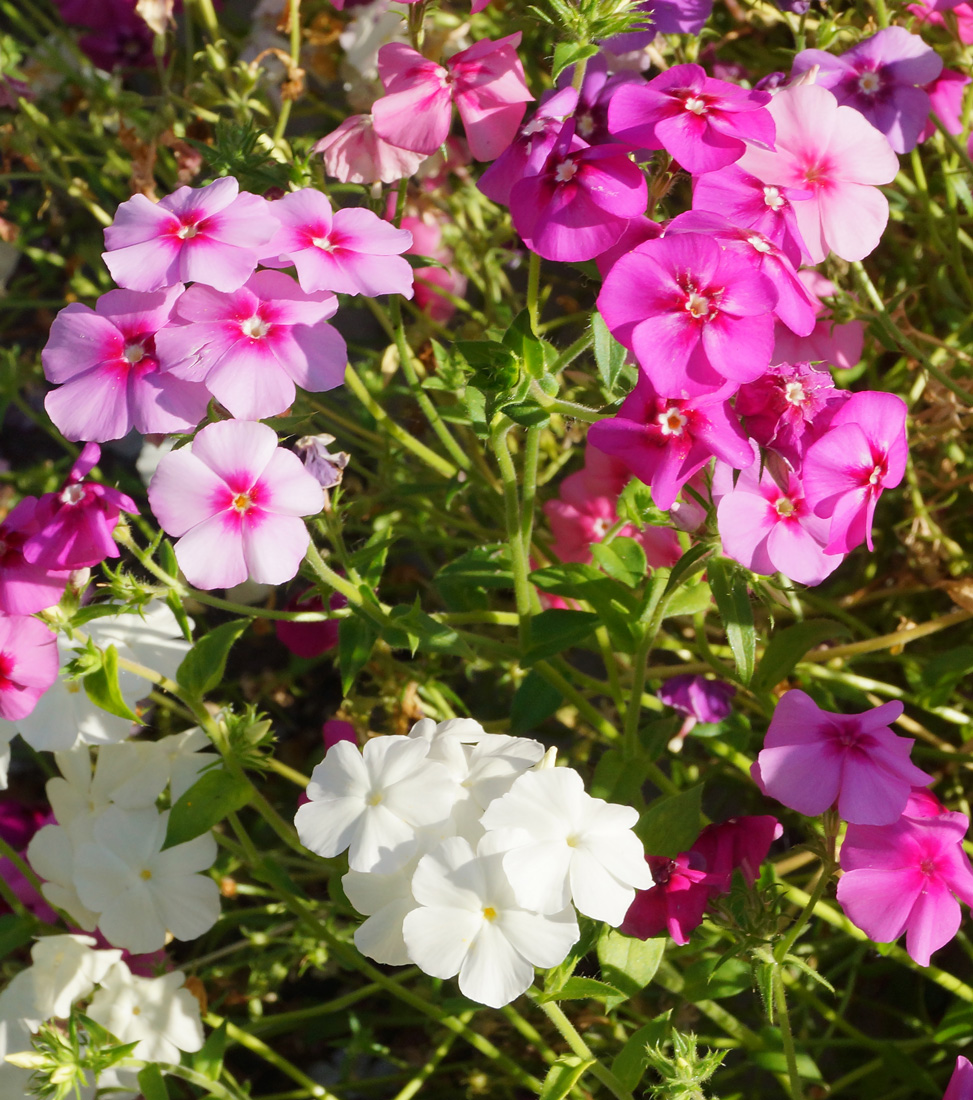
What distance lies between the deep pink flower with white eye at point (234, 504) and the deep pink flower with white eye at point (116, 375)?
42mm

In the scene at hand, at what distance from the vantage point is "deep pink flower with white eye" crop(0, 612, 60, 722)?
37.2 inches

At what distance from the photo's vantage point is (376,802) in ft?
2.73

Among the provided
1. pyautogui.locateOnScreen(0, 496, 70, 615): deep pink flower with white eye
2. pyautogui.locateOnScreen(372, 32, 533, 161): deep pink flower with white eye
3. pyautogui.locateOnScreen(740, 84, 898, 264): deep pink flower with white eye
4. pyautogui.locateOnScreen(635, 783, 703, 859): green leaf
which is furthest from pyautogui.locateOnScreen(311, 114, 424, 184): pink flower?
pyautogui.locateOnScreen(635, 783, 703, 859): green leaf

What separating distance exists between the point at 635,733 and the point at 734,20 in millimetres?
1123

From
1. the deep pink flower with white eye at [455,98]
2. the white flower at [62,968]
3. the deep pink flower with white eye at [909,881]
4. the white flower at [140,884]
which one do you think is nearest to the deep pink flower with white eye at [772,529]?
the deep pink flower with white eye at [909,881]

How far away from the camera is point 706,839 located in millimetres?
995

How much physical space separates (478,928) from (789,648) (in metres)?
0.49

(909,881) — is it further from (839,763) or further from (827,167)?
(827,167)

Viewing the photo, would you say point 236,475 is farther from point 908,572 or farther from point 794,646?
point 908,572

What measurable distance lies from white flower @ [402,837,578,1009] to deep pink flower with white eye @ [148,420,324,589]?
25 cm

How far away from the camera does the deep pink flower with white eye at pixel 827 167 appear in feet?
3.02

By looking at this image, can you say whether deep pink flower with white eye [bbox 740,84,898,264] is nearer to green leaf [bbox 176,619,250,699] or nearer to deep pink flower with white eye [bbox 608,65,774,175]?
deep pink flower with white eye [bbox 608,65,774,175]

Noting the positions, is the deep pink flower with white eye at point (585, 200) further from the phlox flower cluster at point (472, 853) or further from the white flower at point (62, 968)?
the white flower at point (62, 968)

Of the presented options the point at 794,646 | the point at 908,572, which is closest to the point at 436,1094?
the point at 794,646
